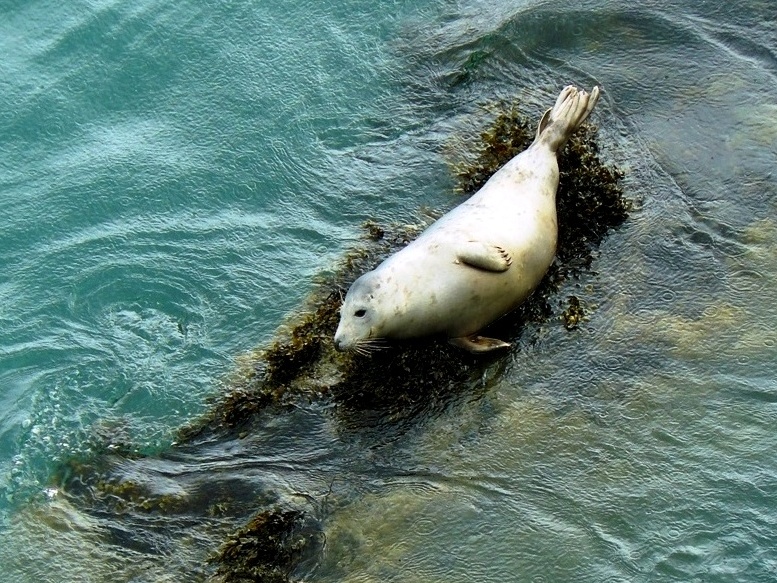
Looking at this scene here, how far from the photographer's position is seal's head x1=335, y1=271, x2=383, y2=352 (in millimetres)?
5789

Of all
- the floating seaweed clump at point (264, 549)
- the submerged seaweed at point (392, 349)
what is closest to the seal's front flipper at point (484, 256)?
the submerged seaweed at point (392, 349)

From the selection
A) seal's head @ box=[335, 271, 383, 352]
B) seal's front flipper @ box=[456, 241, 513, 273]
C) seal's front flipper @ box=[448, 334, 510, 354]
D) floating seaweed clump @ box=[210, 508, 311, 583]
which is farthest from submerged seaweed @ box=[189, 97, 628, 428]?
floating seaweed clump @ box=[210, 508, 311, 583]

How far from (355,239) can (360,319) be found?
128 cm

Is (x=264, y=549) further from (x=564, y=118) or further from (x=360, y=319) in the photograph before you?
(x=564, y=118)

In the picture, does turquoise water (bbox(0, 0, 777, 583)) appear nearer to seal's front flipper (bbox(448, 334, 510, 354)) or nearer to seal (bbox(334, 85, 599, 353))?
seal's front flipper (bbox(448, 334, 510, 354))

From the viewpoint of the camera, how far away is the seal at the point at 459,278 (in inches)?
232

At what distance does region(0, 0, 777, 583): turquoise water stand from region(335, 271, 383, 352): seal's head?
504 millimetres

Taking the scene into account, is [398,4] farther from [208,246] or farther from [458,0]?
[208,246]

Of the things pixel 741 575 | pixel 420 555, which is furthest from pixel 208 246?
pixel 741 575

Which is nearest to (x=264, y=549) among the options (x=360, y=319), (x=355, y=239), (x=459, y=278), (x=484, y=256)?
(x=360, y=319)

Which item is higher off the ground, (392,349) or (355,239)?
(355,239)

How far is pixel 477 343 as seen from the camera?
590cm

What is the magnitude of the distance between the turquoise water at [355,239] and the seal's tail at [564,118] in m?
0.38

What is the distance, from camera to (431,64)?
880 centimetres
